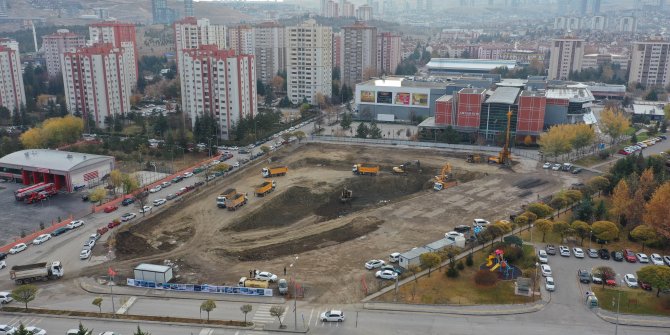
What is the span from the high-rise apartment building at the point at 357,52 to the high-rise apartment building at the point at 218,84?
85.3 feet

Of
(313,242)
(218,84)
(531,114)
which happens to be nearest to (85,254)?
(313,242)

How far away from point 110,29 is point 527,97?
4580 centimetres

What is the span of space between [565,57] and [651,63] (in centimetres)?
885

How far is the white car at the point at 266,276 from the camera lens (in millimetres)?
16375

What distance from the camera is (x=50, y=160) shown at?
26.9 metres

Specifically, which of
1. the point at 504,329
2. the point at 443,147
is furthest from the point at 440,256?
the point at 443,147

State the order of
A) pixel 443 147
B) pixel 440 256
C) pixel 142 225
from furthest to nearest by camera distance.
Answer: pixel 443 147
pixel 142 225
pixel 440 256

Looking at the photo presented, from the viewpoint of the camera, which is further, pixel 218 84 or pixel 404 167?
pixel 218 84

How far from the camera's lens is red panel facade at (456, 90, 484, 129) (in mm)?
35812

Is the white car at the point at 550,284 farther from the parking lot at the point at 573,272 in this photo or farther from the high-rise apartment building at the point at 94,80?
the high-rise apartment building at the point at 94,80

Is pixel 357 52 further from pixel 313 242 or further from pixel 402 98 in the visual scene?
pixel 313 242

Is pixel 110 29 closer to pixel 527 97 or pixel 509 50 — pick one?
pixel 527 97

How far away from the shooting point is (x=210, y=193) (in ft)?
82.8

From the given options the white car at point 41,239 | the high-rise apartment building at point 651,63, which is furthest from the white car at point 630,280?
the high-rise apartment building at point 651,63
